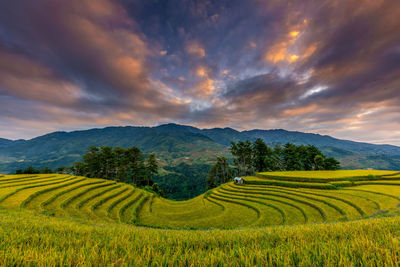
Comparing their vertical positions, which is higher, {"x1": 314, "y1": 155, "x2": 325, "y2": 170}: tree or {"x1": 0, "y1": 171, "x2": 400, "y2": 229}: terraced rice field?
{"x1": 314, "y1": 155, "x2": 325, "y2": 170}: tree

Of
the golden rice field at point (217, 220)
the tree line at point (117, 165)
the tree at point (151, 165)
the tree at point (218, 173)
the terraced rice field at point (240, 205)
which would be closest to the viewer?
the golden rice field at point (217, 220)

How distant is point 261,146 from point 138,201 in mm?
41578

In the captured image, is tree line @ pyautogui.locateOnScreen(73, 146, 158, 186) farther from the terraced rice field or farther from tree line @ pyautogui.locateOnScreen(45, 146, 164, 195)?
the terraced rice field

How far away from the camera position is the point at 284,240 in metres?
2.47

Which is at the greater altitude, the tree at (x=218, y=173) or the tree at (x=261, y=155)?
the tree at (x=261, y=155)

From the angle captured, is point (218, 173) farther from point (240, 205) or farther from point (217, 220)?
point (217, 220)

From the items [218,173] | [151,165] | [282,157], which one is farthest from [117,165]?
[282,157]

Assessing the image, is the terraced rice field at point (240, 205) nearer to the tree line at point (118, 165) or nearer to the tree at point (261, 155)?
the tree line at point (118, 165)

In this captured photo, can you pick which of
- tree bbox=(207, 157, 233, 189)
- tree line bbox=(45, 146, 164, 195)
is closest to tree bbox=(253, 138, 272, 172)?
tree bbox=(207, 157, 233, 189)

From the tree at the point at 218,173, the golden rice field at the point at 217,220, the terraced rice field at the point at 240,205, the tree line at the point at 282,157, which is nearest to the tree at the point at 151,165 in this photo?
the golden rice field at the point at 217,220

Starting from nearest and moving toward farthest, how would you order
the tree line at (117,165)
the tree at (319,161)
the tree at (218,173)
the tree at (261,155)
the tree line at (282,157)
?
1. the tree at (319,161)
2. the tree line at (117,165)
3. the tree line at (282,157)
4. the tree at (261,155)
5. the tree at (218,173)

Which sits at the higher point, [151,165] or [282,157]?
[282,157]

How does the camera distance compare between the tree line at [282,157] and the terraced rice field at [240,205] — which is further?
the tree line at [282,157]

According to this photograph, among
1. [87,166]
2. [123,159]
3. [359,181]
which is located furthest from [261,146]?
[87,166]
